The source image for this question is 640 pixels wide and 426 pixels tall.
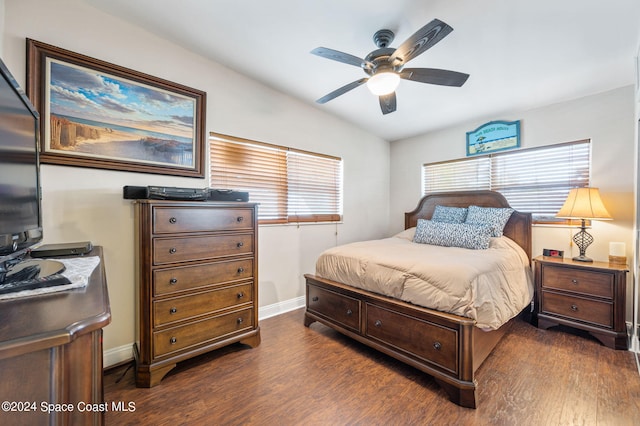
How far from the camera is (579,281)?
8.06 feet

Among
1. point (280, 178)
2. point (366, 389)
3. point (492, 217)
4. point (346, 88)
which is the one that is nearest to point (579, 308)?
point (492, 217)

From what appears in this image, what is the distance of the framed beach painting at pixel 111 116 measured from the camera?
1799mm

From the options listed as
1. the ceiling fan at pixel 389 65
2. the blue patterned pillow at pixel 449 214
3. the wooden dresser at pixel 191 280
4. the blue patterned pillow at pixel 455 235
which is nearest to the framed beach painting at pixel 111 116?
the wooden dresser at pixel 191 280

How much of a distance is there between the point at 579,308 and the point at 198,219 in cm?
335

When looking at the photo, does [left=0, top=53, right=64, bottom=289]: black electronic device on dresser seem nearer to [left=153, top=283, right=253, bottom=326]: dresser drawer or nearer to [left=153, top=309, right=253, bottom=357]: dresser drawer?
[left=153, top=283, right=253, bottom=326]: dresser drawer

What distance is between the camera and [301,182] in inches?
131

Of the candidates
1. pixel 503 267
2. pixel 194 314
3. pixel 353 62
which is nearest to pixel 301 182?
pixel 353 62

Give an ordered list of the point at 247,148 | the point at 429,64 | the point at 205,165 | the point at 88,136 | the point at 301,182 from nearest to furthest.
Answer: the point at 88,136 → the point at 429,64 → the point at 205,165 → the point at 247,148 → the point at 301,182

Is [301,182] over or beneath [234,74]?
beneath

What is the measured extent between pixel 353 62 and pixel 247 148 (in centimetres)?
143

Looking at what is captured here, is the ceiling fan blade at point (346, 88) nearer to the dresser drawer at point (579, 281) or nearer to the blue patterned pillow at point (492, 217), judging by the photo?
the blue patterned pillow at point (492, 217)

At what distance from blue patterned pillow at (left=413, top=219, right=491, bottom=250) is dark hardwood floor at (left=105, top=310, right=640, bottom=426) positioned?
919mm

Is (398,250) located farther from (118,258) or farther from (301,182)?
(118,258)

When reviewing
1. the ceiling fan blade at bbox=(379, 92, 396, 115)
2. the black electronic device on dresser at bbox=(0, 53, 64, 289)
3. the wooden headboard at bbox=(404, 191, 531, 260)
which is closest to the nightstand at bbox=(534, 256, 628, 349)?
the wooden headboard at bbox=(404, 191, 531, 260)
